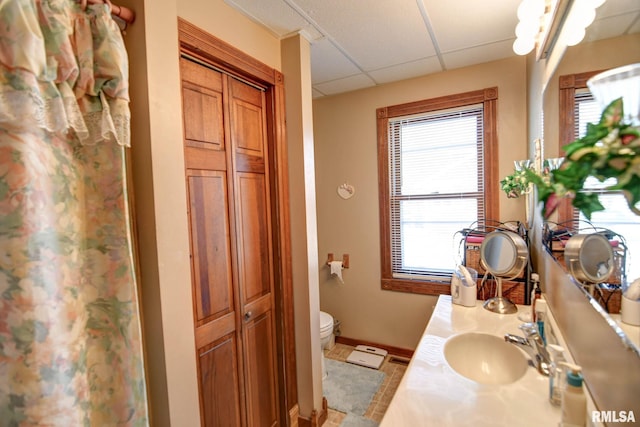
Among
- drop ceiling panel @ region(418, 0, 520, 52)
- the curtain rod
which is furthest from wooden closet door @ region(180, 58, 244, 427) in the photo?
drop ceiling panel @ region(418, 0, 520, 52)

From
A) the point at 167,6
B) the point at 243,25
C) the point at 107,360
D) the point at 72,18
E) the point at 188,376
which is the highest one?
the point at 243,25

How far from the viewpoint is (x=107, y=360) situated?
0.95m

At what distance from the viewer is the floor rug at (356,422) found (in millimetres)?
1849

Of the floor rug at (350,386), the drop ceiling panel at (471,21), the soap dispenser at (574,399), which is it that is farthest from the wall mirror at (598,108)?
the floor rug at (350,386)

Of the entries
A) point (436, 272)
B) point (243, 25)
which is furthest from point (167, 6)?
point (436, 272)

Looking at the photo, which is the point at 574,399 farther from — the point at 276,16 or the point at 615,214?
the point at 276,16

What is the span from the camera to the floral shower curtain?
74 cm

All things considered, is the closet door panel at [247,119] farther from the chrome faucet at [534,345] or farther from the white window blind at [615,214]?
the chrome faucet at [534,345]

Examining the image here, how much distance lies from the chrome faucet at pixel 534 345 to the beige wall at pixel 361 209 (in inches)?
46.5

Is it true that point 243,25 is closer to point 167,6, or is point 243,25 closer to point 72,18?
point 167,6

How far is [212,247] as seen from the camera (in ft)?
4.41

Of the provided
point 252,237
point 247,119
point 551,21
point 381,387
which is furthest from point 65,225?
point 381,387

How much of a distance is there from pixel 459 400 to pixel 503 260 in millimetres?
1043

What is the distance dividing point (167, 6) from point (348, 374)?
255cm
